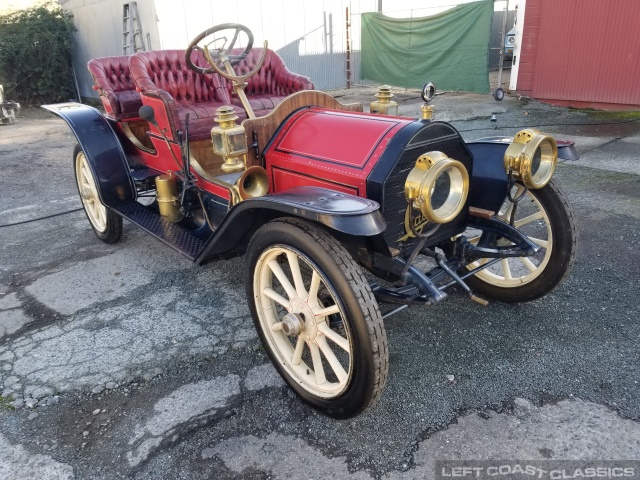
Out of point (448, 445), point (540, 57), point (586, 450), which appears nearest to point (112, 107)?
point (448, 445)

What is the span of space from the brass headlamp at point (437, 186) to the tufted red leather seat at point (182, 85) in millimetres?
1914

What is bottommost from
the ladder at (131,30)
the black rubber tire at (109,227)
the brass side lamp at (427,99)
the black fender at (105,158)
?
the black rubber tire at (109,227)

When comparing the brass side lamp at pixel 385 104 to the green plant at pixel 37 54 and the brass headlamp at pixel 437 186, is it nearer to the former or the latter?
the brass headlamp at pixel 437 186

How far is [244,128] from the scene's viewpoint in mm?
2604

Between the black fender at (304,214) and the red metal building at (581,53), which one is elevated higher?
the red metal building at (581,53)

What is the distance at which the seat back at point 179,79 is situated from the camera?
13.6 feet

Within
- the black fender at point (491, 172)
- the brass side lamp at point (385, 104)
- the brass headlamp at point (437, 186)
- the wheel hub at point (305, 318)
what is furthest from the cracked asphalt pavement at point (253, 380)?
the brass side lamp at point (385, 104)

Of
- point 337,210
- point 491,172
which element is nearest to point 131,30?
point 491,172

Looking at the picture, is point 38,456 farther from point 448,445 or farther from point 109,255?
point 109,255

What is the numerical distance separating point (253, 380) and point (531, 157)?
163cm

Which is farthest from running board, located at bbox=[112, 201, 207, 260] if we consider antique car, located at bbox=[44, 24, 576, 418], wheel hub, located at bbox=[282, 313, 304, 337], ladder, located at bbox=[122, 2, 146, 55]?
ladder, located at bbox=[122, 2, 146, 55]

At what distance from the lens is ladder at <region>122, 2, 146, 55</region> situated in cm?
1037

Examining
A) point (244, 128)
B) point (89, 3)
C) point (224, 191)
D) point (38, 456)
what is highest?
point (89, 3)

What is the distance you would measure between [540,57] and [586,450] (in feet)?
29.1
